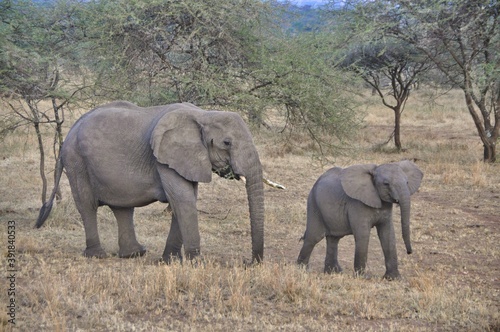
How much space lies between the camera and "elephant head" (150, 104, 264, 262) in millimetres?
7273

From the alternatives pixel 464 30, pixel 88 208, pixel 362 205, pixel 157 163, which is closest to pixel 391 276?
pixel 362 205

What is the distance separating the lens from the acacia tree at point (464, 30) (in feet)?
53.4

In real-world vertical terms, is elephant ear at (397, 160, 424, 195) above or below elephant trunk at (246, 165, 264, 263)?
above

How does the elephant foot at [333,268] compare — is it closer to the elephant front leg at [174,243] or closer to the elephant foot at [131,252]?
the elephant front leg at [174,243]

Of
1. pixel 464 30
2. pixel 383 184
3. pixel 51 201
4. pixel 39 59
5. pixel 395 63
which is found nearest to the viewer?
pixel 383 184

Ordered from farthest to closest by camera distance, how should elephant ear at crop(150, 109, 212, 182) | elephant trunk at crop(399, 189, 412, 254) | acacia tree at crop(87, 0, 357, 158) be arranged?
Answer: acacia tree at crop(87, 0, 357, 158) < elephant ear at crop(150, 109, 212, 182) < elephant trunk at crop(399, 189, 412, 254)

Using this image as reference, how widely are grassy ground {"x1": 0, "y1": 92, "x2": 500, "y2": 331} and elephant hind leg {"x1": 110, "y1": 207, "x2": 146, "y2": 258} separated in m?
0.29

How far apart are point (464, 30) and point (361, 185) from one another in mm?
10039

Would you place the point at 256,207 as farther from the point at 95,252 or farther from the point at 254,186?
the point at 95,252

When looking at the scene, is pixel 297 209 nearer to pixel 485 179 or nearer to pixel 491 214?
pixel 491 214

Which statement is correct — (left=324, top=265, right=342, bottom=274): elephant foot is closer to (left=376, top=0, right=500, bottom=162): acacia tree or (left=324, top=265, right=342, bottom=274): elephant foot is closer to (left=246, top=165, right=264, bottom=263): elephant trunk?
(left=246, top=165, right=264, bottom=263): elephant trunk

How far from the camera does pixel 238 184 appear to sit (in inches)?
565

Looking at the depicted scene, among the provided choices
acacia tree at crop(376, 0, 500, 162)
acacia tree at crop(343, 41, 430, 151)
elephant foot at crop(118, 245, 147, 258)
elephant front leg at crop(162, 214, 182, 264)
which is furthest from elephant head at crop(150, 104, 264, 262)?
acacia tree at crop(343, 41, 430, 151)

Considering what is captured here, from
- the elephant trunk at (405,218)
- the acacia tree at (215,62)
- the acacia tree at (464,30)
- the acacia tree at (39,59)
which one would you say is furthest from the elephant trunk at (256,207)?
the acacia tree at (464,30)
